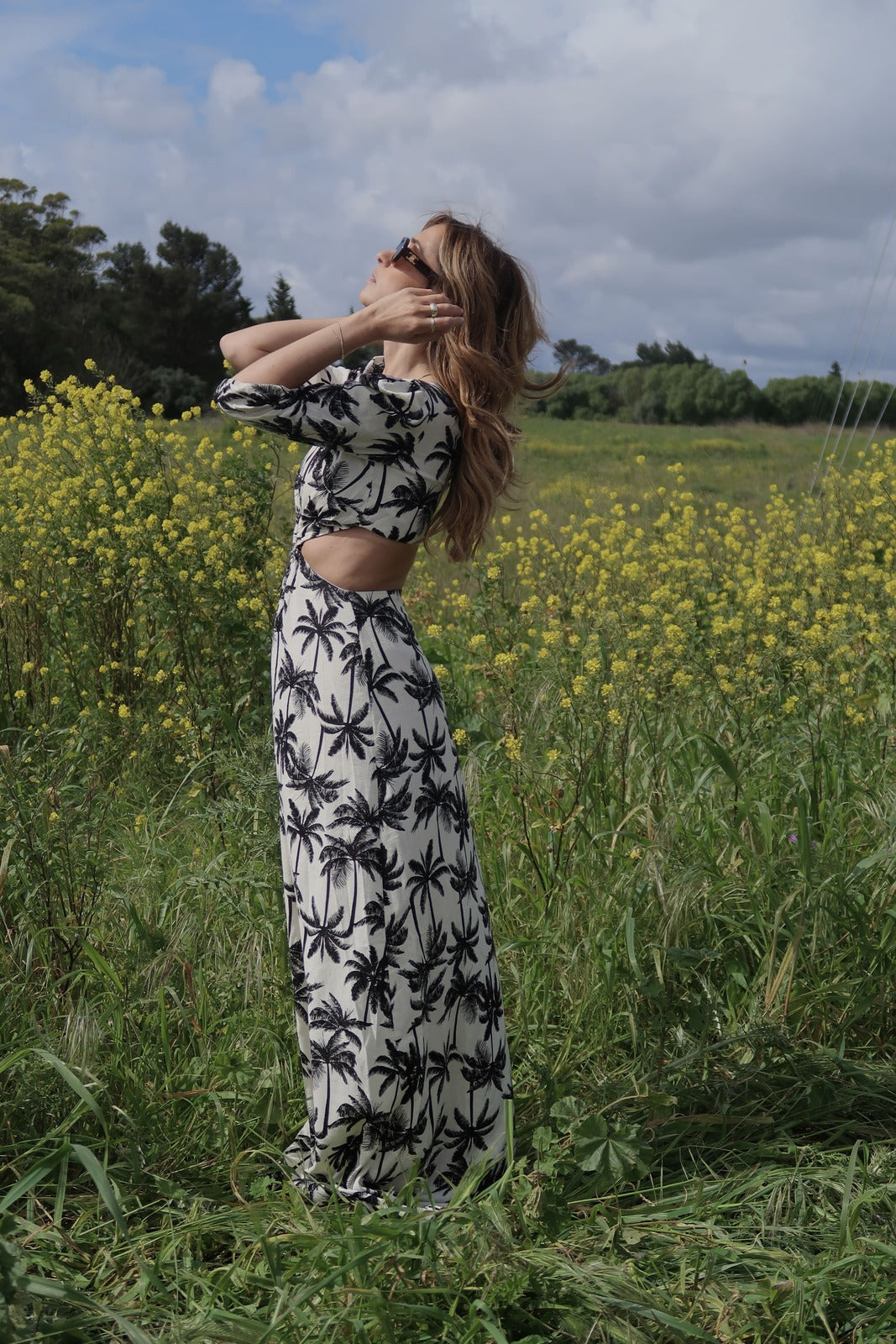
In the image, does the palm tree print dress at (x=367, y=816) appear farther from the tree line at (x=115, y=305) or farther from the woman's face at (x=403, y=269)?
the tree line at (x=115, y=305)

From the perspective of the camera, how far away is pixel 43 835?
2.76 metres

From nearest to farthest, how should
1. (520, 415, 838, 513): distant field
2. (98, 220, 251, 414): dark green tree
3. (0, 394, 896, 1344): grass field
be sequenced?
1. (0, 394, 896, 1344): grass field
2. (520, 415, 838, 513): distant field
3. (98, 220, 251, 414): dark green tree

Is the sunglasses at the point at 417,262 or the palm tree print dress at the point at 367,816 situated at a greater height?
the sunglasses at the point at 417,262

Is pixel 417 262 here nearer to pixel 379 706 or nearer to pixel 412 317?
pixel 412 317

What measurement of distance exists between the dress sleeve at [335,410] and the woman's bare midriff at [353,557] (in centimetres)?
16

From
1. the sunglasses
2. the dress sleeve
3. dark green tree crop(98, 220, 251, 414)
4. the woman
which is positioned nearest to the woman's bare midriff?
the woman

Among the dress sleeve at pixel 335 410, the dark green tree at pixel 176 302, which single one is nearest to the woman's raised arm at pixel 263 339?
the dress sleeve at pixel 335 410

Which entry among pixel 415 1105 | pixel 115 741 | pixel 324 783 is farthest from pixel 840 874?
pixel 115 741

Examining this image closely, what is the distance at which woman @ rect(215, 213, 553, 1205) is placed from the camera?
6.88ft

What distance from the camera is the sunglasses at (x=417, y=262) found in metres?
2.20

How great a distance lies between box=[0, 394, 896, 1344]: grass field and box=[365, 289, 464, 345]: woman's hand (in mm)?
1107

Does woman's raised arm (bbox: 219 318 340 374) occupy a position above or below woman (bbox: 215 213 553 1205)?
above

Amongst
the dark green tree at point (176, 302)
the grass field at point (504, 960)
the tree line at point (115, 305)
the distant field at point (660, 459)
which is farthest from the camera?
the dark green tree at point (176, 302)

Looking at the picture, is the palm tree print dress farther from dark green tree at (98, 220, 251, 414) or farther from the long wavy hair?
dark green tree at (98, 220, 251, 414)
